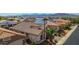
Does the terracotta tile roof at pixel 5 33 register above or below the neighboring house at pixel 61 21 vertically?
below

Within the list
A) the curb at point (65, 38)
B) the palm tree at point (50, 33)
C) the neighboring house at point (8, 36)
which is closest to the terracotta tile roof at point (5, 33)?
the neighboring house at point (8, 36)

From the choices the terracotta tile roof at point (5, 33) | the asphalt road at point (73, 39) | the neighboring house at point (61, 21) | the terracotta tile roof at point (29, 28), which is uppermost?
the neighboring house at point (61, 21)

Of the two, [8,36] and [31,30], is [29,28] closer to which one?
[31,30]

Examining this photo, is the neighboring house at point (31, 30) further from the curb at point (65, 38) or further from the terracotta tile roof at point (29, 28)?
the curb at point (65, 38)

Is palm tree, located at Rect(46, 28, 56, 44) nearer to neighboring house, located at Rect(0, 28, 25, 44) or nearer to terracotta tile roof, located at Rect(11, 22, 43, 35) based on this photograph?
terracotta tile roof, located at Rect(11, 22, 43, 35)

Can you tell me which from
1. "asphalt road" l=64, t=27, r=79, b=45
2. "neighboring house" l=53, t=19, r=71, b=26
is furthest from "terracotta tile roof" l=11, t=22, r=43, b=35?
"asphalt road" l=64, t=27, r=79, b=45

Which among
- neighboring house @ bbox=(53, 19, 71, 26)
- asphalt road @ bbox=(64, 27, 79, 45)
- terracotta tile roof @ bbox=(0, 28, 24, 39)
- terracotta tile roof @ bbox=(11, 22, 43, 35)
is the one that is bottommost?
asphalt road @ bbox=(64, 27, 79, 45)
